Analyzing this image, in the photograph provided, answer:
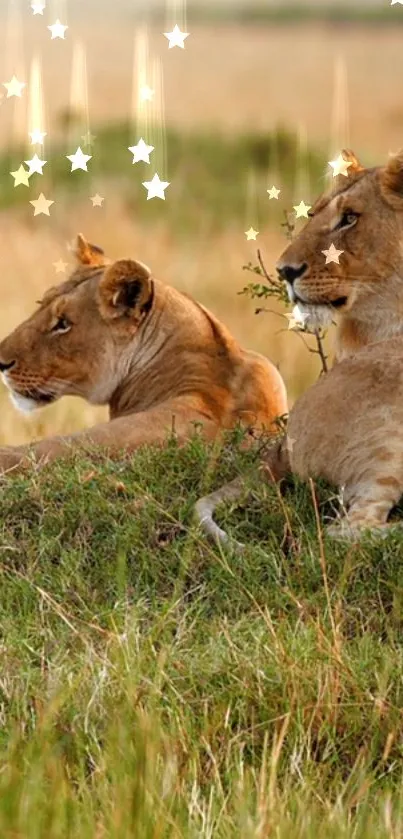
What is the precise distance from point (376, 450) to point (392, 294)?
0.78 meters

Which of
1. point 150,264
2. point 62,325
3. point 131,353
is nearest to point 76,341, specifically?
point 62,325

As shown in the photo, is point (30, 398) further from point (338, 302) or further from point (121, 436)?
point (338, 302)

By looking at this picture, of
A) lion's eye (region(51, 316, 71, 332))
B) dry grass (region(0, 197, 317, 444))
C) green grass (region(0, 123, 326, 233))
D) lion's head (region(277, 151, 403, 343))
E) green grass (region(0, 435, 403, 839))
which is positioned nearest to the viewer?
green grass (region(0, 435, 403, 839))

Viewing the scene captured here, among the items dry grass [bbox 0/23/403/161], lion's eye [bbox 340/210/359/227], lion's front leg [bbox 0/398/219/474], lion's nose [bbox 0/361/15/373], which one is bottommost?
dry grass [bbox 0/23/403/161]

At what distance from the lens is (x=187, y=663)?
425 cm

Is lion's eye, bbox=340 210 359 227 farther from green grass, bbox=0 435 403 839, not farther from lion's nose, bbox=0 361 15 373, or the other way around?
lion's nose, bbox=0 361 15 373

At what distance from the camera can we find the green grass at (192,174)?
19094 millimetres

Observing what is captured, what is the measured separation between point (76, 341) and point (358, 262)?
1029 mm

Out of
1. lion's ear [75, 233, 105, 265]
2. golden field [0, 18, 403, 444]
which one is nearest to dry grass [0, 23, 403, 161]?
golden field [0, 18, 403, 444]

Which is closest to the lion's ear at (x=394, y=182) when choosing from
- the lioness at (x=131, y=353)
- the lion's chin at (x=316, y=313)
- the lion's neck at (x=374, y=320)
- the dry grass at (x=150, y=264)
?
the lion's neck at (x=374, y=320)

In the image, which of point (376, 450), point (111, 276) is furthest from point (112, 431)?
point (376, 450)

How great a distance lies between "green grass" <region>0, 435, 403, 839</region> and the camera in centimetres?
337

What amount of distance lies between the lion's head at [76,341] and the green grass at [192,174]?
11731 mm

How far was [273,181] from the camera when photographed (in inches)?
707
